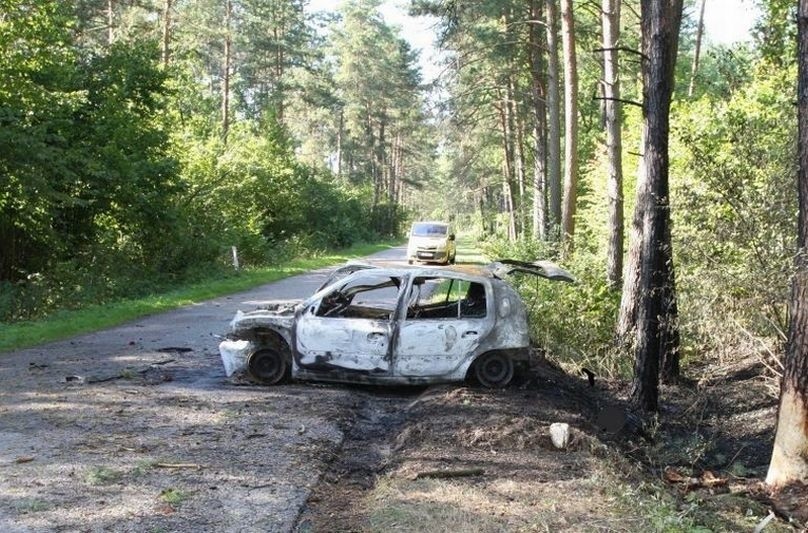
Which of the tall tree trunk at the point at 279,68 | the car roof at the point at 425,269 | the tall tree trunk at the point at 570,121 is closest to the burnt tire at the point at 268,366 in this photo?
the car roof at the point at 425,269

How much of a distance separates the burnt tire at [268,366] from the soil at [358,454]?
19cm

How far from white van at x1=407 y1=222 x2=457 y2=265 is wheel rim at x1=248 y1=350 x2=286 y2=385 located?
69.7 feet

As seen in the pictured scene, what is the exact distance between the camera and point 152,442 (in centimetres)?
675

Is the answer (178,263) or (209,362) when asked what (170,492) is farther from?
(178,263)

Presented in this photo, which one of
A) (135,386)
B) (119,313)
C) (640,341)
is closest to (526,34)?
(119,313)

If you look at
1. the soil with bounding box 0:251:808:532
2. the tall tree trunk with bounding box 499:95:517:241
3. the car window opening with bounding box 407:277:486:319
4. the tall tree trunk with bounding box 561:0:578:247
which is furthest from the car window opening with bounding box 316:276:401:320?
the tall tree trunk with bounding box 499:95:517:241

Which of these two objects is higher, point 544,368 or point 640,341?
point 640,341

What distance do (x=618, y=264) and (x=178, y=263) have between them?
1471cm

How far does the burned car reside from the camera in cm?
921

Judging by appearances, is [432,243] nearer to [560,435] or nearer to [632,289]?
[632,289]

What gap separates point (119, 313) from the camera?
15695mm

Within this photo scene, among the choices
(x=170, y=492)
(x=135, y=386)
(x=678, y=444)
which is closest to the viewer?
(x=170, y=492)

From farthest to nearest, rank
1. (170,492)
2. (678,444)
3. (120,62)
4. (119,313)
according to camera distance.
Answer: (120,62) → (119,313) → (678,444) → (170,492)

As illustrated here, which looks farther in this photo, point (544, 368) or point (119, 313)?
point (119, 313)
